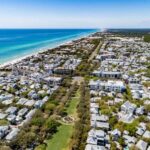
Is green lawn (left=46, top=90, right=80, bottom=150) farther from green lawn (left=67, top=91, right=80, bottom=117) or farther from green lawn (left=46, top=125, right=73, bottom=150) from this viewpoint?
green lawn (left=67, top=91, right=80, bottom=117)

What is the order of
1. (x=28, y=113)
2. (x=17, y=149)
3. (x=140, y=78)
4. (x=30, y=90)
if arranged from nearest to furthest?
1. (x=17, y=149)
2. (x=28, y=113)
3. (x=30, y=90)
4. (x=140, y=78)

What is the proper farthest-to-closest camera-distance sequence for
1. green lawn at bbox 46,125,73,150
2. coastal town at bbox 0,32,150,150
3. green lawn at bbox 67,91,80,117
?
green lawn at bbox 67,91,80,117
coastal town at bbox 0,32,150,150
green lawn at bbox 46,125,73,150

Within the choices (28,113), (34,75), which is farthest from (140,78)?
(28,113)

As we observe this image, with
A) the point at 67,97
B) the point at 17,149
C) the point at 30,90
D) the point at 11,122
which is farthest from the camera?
the point at 30,90

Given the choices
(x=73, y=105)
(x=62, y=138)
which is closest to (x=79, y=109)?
(x=73, y=105)

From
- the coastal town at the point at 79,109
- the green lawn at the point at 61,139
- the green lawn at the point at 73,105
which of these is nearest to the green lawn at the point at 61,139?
the green lawn at the point at 61,139

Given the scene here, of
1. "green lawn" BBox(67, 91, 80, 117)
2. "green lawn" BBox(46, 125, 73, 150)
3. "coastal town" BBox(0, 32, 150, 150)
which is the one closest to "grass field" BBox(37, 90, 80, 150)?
"green lawn" BBox(46, 125, 73, 150)

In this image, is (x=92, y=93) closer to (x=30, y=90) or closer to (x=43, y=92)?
(x=43, y=92)

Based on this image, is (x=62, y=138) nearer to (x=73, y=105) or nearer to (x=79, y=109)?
(x=79, y=109)

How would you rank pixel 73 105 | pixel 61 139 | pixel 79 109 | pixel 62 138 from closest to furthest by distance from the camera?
pixel 61 139
pixel 62 138
pixel 79 109
pixel 73 105
